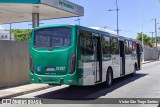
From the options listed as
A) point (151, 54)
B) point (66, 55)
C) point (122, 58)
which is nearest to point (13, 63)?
point (66, 55)

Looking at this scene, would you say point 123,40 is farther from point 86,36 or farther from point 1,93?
point 1,93

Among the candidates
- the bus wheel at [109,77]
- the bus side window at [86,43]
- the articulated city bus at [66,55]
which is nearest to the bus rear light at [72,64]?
the articulated city bus at [66,55]

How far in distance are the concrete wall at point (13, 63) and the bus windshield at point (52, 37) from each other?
9.49 feet

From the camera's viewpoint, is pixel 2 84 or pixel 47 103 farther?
pixel 2 84

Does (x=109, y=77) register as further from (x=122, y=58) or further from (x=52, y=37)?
(x=52, y=37)

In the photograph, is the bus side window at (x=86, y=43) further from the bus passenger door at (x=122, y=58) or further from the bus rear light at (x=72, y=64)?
the bus passenger door at (x=122, y=58)

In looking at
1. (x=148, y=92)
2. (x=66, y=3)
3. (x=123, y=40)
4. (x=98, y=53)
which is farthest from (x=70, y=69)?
(x=66, y=3)

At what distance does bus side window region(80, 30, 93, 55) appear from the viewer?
502 inches

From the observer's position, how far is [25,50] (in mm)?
17297

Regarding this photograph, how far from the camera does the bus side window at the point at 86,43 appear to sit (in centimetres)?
1276

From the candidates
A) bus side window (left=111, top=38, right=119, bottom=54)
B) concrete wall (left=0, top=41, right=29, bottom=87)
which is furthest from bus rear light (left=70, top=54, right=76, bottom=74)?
bus side window (left=111, top=38, right=119, bottom=54)

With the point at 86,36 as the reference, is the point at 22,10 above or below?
above

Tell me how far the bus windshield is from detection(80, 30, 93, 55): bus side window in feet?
1.98

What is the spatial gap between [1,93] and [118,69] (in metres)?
7.24
